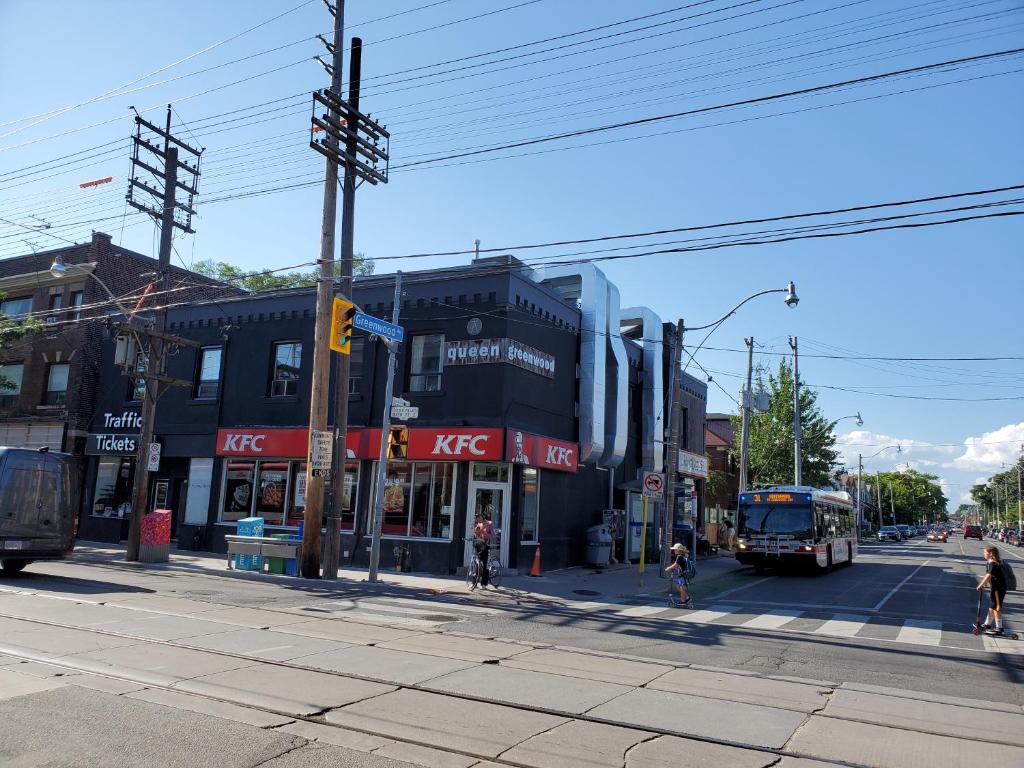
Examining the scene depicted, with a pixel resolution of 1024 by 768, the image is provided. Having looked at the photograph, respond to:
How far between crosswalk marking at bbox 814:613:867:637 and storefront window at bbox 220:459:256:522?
17876 mm

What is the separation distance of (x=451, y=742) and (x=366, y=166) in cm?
1639

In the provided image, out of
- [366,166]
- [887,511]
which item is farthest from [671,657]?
[887,511]

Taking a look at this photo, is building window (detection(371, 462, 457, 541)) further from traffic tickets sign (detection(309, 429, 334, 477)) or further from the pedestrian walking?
the pedestrian walking

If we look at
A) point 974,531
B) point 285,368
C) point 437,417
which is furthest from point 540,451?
point 974,531

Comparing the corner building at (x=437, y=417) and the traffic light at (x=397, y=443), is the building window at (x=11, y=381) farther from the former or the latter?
the traffic light at (x=397, y=443)

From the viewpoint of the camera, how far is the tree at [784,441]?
46.8 meters

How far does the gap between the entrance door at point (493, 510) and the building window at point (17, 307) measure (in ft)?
76.6

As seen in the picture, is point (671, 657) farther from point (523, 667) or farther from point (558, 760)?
point (558, 760)

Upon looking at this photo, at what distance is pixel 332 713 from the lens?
6656mm

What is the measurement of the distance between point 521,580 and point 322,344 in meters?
8.05

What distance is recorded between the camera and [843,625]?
14.0 meters

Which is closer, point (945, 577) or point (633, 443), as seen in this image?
point (945, 577)

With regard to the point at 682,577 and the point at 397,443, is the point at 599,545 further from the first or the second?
the point at 397,443

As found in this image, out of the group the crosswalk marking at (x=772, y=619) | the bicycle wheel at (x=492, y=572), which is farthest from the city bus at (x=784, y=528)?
the bicycle wheel at (x=492, y=572)
